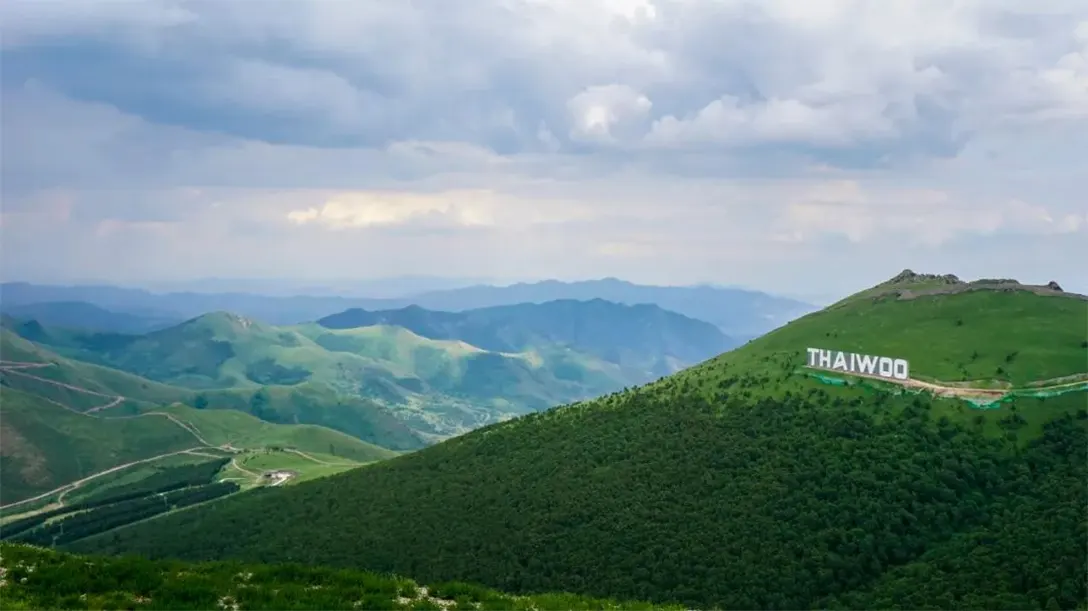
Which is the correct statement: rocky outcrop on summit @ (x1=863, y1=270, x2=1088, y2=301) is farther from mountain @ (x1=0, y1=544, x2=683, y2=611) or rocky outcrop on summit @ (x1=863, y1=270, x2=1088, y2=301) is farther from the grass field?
mountain @ (x1=0, y1=544, x2=683, y2=611)

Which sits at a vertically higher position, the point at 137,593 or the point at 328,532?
the point at 137,593

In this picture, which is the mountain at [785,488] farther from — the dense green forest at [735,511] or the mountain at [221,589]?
the mountain at [221,589]

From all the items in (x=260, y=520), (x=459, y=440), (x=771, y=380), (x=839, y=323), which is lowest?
(x=260, y=520)

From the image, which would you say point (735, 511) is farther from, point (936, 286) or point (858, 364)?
point (936, 286)

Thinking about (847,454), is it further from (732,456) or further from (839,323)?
(839,323)

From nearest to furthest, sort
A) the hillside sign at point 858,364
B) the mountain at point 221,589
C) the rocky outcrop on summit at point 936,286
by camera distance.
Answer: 1. the mountain at point 221,589
2. the hillside sign at point 858,364
3. the rocky outcrop on summit at point 936,286

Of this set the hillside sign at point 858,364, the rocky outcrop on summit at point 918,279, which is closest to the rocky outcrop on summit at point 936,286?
the rocky outcrop on summit at point 918,279

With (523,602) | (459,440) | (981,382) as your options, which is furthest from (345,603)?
(459,440)
